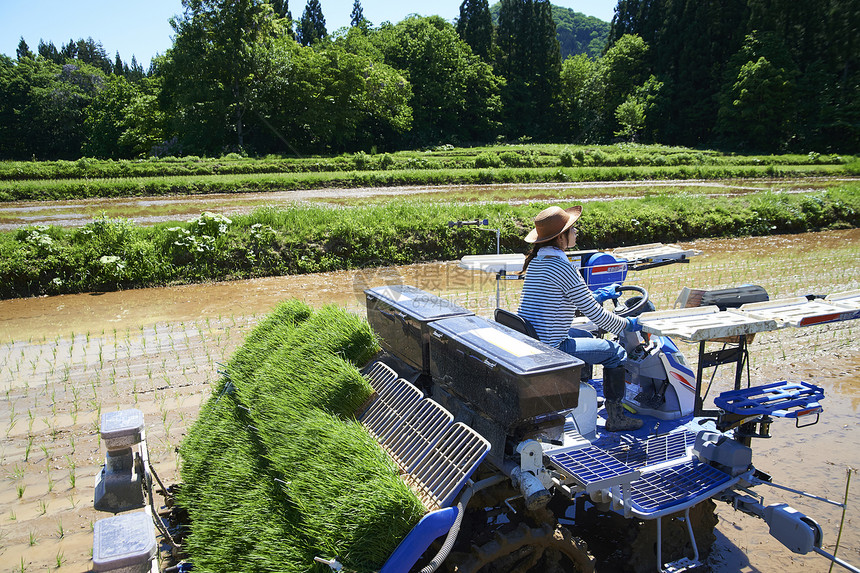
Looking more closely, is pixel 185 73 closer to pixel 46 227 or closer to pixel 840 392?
pixel 46 227

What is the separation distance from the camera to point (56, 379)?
6559 mm

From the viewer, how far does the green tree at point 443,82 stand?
56.6m

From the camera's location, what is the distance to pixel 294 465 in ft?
9.46

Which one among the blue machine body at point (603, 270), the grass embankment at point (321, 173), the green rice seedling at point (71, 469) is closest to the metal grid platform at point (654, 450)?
the blue machine body at point (603, 270)

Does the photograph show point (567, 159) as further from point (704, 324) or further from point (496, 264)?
point (704, 324)

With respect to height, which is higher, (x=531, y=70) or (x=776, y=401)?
(x=531, y=70)

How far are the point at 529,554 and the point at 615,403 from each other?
59.0 inches

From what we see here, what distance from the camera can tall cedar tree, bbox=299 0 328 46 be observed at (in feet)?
232

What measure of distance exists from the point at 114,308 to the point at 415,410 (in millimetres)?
8476

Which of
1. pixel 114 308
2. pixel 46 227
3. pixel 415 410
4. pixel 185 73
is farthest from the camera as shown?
pixel 185 73

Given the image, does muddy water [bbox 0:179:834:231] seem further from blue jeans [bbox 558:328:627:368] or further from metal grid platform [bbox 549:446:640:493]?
metal grid platform [bbox 549:446:640:493]

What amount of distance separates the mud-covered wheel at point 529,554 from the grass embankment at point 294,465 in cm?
46

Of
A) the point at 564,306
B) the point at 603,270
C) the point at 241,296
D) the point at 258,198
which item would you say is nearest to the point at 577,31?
the point at 258,198

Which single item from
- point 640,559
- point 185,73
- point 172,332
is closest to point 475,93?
point 185,73
